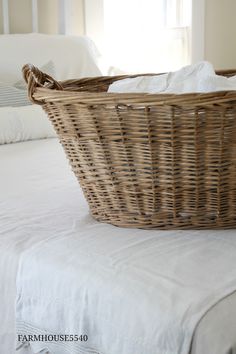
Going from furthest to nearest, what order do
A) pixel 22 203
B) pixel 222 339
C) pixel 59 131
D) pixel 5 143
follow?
pixel 5 143, pixel 22 203, pixel 59 131, pixel 222 339

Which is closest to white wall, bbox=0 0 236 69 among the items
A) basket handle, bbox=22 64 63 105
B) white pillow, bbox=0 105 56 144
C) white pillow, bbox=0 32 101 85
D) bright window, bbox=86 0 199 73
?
bright window, bbox=86 0 199 73

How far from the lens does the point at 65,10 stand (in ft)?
8.44

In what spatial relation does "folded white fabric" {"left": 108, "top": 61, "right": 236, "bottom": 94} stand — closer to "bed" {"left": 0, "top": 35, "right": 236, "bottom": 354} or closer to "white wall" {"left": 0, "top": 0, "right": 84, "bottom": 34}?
"bed" {"left": 0, "top": 35, "right": 236, "bottom": 354}

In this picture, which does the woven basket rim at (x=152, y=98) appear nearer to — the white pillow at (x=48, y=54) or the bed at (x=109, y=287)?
the bed at (x=109, y=287)

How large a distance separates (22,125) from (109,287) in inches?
50.2

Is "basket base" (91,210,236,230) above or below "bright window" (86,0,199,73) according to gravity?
below

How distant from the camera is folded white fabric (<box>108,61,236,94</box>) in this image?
2.93 feet

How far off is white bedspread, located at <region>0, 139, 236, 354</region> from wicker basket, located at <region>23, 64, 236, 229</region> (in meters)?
0.03

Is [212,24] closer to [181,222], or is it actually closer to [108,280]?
[181,222]

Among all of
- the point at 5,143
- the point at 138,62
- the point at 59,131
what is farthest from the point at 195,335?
the point at 138,62

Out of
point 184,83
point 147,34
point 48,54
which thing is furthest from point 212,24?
point 184,83

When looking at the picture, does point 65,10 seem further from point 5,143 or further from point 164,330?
point 164,330

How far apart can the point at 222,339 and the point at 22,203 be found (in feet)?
1.97

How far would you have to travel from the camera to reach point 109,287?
686 millimetres
